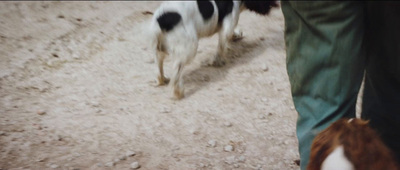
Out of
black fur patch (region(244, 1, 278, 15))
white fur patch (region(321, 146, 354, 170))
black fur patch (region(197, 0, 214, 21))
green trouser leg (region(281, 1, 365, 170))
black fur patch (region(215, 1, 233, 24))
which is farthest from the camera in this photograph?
black fur patch (region(244, 1, 278, 15))

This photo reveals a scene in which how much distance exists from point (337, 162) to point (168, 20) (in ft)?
6.25

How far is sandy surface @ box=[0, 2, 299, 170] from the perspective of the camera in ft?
7.07

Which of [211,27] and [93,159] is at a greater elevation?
[211,27]

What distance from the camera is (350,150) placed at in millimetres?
1160

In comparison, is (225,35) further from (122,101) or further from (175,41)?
(122,101)

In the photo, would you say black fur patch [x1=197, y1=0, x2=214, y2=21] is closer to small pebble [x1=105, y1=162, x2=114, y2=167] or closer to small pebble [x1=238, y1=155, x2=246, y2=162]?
small pebble [x1=238, y1=155, x2=246, y2=162]

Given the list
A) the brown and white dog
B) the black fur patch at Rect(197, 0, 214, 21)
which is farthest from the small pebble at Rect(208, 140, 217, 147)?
the black fur patch at Rect(197, 0, 214, 21)

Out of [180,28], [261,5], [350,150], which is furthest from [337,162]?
[261,5]

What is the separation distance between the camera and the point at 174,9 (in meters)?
2.76

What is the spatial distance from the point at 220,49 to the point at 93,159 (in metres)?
1.81

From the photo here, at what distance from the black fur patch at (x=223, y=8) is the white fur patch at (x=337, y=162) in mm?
2328

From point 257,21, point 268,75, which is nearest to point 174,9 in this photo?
point 268,75

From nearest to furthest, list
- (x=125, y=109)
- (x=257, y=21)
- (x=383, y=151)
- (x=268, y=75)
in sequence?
1. (x=383, y=151)
2. (x=125, y=109)
3. (x=268, y=75)
4. (x=257, y=21)

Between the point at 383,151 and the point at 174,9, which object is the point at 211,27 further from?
the point at 383,151
